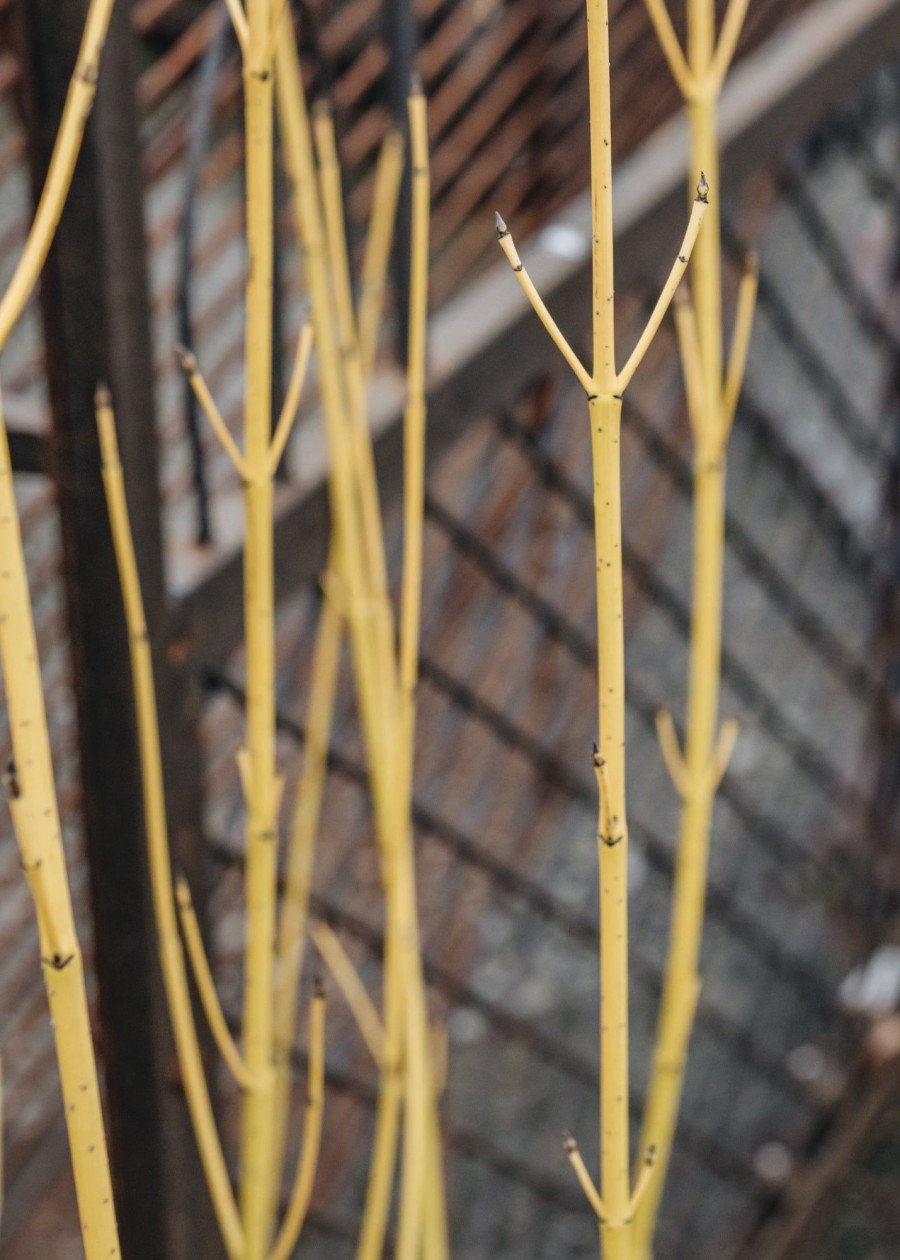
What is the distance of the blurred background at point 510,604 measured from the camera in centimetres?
70

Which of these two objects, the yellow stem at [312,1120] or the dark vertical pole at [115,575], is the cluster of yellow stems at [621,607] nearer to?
the yellow stem at [312,1120]

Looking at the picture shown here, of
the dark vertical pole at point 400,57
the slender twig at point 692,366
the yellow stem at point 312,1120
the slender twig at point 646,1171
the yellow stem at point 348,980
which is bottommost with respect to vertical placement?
the slender twig at point 646,1171

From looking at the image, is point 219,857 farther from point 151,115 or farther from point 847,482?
point 847,482

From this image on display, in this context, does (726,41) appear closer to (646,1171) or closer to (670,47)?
(670,47)

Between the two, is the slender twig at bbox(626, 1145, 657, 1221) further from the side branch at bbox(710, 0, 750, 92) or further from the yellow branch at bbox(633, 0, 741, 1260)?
the side branch at bbox(710, 0, 750, 92)

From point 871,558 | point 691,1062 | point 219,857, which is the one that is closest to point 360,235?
point 219,857

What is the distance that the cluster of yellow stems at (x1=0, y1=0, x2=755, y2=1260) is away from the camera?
0.87 feet

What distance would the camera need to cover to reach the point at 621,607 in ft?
0.89

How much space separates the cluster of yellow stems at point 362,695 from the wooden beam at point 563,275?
0.69ft

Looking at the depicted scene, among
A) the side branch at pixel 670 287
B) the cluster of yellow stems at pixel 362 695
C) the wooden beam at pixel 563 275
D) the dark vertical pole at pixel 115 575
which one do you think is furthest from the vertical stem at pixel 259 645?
the wooden beam at pixel 563 275

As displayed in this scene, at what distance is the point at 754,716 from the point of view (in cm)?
169

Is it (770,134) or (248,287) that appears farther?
(770,134)

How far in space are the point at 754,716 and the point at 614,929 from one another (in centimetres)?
145

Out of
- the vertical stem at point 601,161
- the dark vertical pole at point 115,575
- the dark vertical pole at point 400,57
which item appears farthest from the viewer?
the dark vertical pole at point 400,57
